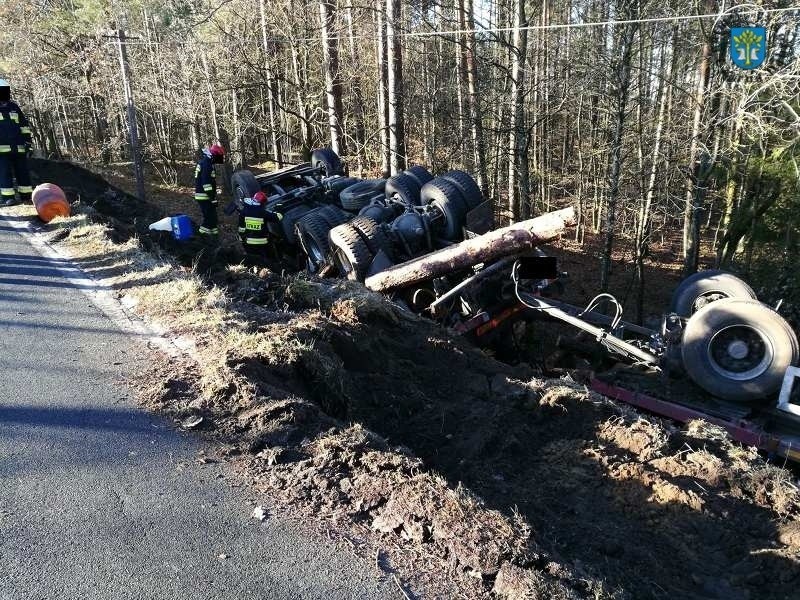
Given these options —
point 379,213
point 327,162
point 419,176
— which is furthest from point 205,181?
point 419,176

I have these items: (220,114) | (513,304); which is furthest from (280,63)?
(513,304)

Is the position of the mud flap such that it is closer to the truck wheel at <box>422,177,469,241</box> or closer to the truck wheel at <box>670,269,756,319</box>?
the truck wheel at <box>422,177,469,241</box>

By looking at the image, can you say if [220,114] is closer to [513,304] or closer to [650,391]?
[513,304]

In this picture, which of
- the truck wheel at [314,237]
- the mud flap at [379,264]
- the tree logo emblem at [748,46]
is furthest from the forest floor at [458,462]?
the tree logo emblem at [748,46]

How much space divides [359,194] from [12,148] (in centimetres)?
540

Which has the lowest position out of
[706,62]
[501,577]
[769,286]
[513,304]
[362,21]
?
[769,286]

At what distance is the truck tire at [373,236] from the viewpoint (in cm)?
761

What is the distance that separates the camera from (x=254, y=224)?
9.25 m

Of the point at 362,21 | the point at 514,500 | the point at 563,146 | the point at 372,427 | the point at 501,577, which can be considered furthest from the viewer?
the point at 563,146

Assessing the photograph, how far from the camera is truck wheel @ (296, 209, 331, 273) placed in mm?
8539

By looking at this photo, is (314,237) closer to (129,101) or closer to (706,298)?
(706,298)

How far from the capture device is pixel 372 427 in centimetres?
407

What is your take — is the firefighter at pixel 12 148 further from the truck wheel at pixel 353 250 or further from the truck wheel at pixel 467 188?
the truck wheel at pixel 467 188

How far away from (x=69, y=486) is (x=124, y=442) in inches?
16.7
